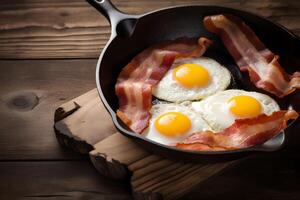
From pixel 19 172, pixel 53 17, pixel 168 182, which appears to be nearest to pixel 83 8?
pixel 53 17

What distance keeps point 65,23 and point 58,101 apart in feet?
→ 1.40

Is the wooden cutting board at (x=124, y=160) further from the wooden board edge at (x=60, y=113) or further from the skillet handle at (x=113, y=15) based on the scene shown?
the skillet handle at (x=113, y=15)

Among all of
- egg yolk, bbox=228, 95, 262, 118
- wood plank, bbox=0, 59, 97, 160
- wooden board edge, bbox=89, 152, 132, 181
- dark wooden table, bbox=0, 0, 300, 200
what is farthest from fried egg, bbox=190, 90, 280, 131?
wood plank, bbox=0, 59, 97, 160

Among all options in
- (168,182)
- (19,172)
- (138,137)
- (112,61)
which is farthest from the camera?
(112,61)

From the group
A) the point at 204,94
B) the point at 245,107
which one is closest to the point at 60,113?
the point at 204,94

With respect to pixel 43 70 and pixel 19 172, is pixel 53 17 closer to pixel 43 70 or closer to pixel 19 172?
pixel 43 70

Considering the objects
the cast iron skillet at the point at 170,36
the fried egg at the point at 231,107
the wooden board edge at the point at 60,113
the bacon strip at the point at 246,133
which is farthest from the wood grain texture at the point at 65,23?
the bacon strip at the point at 246,133

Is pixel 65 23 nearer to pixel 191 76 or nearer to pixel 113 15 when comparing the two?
pixel 113 15

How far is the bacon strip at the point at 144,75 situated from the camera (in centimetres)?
164

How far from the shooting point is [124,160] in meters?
1.57

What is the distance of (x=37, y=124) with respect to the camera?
180cm

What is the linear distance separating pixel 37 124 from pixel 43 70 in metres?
0.27

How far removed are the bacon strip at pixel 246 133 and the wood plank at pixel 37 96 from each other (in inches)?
17.2

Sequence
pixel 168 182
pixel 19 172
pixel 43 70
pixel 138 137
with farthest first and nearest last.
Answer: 1. pixel 43 70
2. pixel 19 172
3. pixel 168 182
4. pixel 138 137
